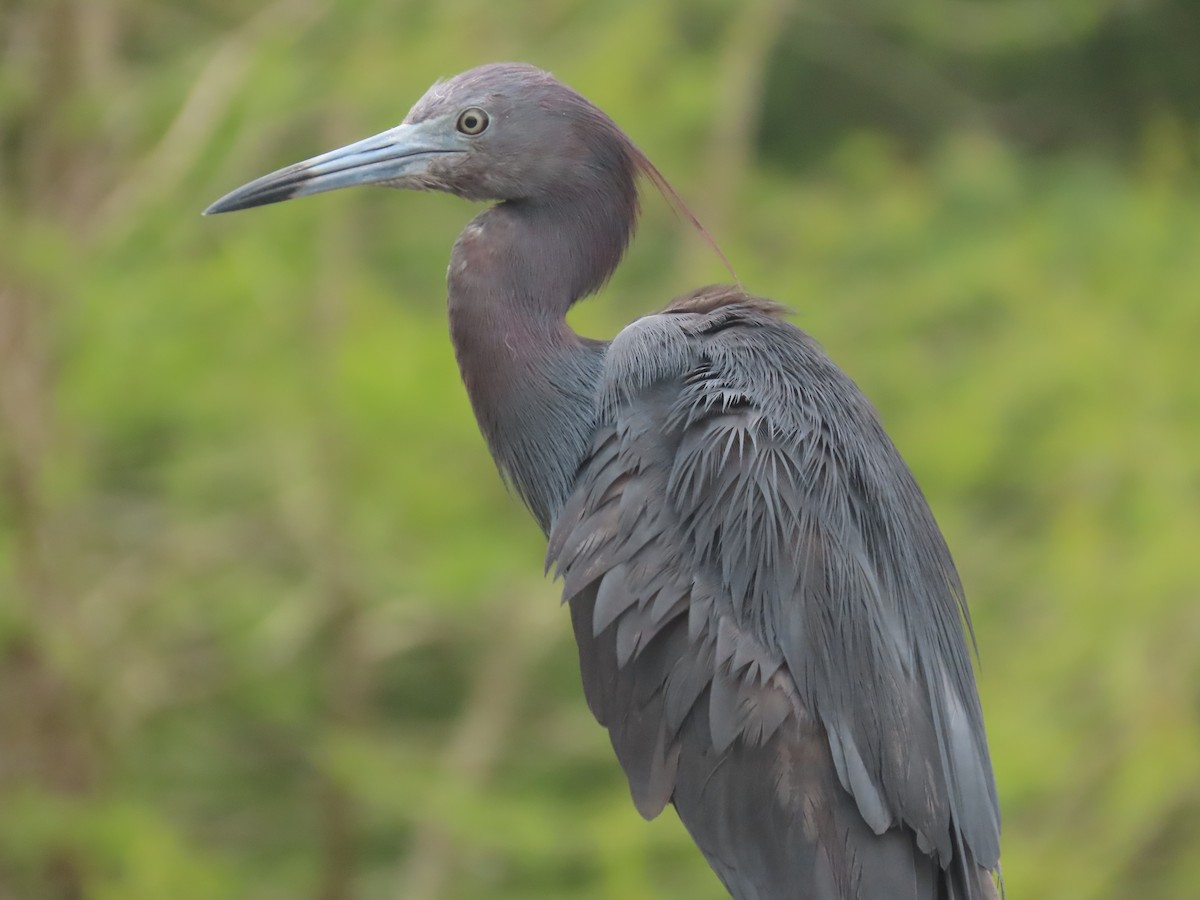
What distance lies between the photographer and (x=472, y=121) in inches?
158

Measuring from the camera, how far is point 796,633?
11.8 feet

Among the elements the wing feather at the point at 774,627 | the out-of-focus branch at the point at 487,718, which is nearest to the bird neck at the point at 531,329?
the wing feather at the point at 774,627

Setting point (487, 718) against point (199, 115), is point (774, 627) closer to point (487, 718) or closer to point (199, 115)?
point (199, 115)

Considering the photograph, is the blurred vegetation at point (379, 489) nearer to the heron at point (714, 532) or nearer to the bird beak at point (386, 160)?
the bird beak at point (386, 160)

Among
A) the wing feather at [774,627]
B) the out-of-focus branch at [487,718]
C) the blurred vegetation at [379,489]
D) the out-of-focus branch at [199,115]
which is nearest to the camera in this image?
the wing feather at [774,627]

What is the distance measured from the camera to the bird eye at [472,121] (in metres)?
4.00

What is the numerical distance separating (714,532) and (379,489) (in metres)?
3.47

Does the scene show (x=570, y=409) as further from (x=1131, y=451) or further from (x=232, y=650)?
(x=1131, y=451)

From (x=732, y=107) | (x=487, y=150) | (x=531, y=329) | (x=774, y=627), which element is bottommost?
(x=774, y=627)

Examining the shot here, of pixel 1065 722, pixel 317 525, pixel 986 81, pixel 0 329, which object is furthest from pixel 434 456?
pixel 986 81

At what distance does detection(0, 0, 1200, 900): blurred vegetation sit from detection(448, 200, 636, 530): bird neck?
7.12ft

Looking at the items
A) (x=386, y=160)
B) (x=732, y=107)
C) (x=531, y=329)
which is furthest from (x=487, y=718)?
(x=386, y=160)

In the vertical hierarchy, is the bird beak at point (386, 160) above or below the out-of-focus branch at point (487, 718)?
above

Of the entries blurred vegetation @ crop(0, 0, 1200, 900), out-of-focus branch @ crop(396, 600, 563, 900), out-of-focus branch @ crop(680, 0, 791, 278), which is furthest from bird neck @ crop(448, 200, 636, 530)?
out-of-focus branch @ crop(680, 0, 791, 278)
